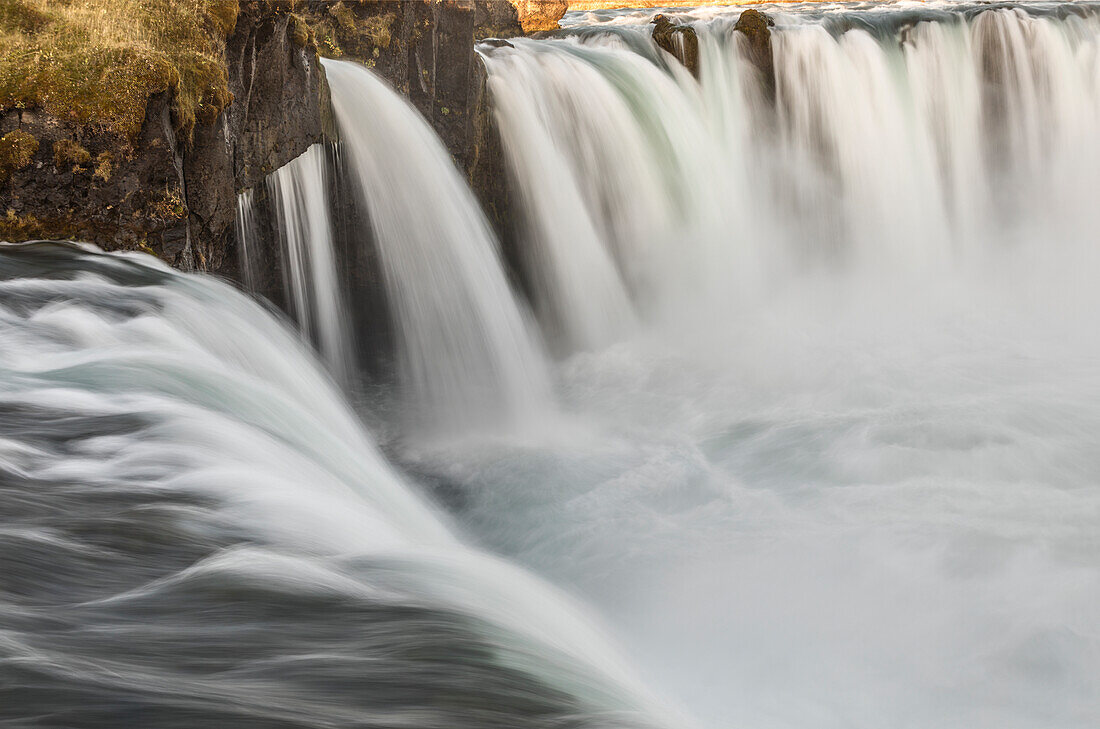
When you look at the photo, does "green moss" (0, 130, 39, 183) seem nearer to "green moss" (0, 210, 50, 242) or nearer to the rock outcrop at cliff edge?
"green moss" (0, 210, 50, 242)

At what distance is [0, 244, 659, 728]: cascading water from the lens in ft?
8.70

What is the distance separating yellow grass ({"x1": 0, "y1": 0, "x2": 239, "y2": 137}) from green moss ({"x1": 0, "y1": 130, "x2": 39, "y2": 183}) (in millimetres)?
176

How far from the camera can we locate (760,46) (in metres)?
11.6

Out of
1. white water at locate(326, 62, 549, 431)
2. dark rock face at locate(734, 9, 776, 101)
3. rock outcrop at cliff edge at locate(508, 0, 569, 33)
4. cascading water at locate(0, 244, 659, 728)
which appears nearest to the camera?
cascading water at locate(0, 244, 659, 728)

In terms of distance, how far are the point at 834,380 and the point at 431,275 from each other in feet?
11.9

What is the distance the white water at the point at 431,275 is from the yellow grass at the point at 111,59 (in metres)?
1.61

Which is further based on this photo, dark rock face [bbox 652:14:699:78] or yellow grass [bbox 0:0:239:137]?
dark rock face [bbox 652:14:699:78]

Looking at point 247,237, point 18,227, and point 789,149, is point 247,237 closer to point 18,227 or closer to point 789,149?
point 18,227

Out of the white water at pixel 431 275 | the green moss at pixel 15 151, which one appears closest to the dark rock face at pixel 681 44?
the white water at pixel 431 275

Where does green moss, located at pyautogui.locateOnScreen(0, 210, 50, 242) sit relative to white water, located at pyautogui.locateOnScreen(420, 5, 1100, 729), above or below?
above

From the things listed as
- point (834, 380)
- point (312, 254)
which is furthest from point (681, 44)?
point (312, 254)

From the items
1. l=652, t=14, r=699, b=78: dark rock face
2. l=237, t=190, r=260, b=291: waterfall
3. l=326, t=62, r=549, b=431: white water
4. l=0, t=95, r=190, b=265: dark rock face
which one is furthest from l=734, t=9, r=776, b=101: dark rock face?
l=0, t=95, r=190, b=265: dark rock face

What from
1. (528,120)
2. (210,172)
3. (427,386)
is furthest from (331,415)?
(528,120)

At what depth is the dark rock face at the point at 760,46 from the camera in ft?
38.1
